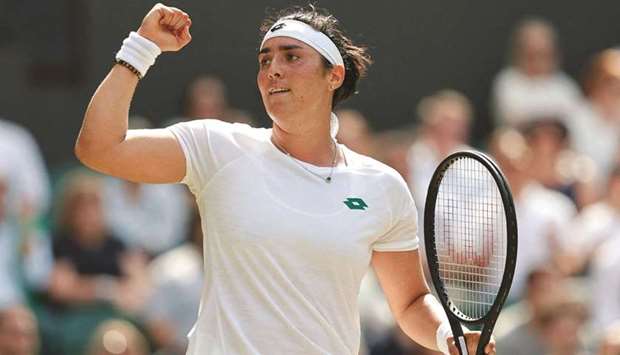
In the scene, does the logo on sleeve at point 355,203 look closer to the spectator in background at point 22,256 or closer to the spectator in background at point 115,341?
the spectator in background at point 115,341

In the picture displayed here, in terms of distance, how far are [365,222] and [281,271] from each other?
31 centimetres

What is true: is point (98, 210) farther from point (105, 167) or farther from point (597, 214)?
point (105, 167)

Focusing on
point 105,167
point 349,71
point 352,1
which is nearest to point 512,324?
point 352,1

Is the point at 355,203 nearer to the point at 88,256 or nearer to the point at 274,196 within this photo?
the point at 274,196

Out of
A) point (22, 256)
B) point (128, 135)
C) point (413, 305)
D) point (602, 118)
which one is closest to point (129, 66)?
point (128, 135)

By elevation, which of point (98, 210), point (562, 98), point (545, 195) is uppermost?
point (562, 98)

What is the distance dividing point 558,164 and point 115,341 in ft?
10.6

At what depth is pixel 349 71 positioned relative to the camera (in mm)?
4609

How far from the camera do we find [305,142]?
4434mm

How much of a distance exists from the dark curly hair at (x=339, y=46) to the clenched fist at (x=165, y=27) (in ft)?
1.32

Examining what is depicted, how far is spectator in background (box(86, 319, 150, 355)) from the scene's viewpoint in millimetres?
6996

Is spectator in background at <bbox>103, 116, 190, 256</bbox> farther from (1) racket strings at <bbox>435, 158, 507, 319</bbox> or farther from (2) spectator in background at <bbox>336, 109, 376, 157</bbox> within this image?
(1) racket strings at <bbox>435, 158, 507, 319</bbox>

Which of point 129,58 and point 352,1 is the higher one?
point 352,1

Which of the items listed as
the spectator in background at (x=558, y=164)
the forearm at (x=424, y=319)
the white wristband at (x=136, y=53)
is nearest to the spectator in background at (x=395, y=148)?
the spectator in background at (x=558, y=164)
